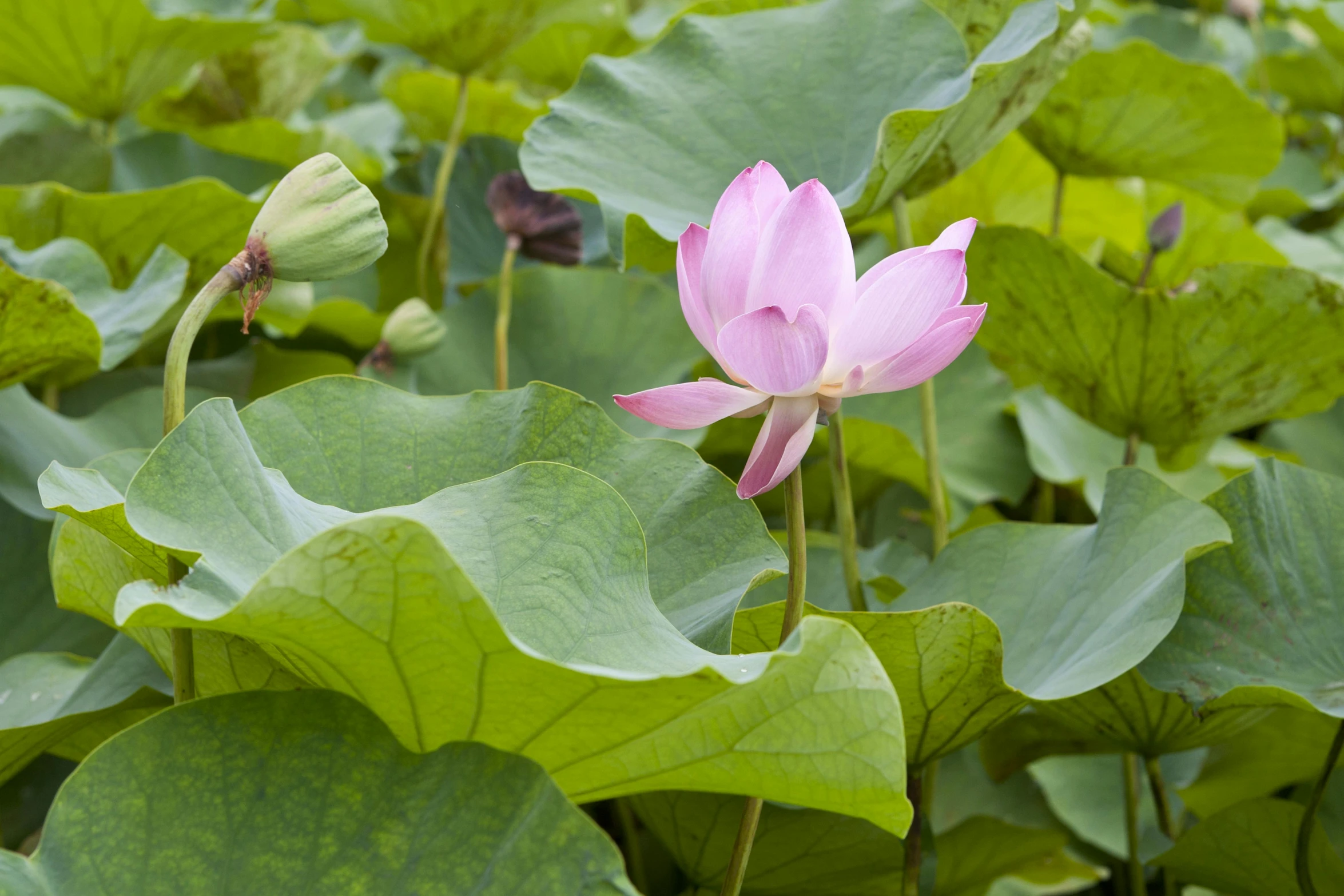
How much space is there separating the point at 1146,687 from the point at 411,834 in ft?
1.77

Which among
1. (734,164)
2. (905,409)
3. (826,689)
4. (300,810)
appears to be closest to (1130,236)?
(905,409)

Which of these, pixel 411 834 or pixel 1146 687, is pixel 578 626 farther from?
pixel 1146 687

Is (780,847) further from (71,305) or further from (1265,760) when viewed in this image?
(71,305)

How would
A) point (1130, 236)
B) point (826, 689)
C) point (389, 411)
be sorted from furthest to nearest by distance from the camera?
point (1130, 236), point (389, 411), point (826, 689)

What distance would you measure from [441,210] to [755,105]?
20.3 inches

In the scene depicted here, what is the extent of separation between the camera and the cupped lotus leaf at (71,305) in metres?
0.77

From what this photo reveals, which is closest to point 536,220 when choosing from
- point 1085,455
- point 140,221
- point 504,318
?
point 504,318

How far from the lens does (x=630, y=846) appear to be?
0.93 meters

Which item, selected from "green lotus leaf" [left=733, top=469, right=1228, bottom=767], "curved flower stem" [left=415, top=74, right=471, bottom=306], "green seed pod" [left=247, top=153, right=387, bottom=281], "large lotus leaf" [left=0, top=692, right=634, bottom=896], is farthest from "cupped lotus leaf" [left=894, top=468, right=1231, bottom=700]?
"curved flower stem" [left=415, top=74, right=471, bottom=306]

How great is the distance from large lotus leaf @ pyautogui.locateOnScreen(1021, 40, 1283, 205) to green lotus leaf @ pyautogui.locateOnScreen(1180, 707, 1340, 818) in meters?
0.67

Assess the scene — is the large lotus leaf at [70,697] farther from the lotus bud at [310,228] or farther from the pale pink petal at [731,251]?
the pale pink petal at [731,251]

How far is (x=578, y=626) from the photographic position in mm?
552

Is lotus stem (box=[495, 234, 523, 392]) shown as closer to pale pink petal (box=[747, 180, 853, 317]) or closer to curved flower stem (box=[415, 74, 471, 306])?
curved flower stem (box=[415, 74, 471, 306])

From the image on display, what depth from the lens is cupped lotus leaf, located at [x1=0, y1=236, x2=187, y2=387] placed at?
0.77 meters
